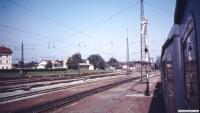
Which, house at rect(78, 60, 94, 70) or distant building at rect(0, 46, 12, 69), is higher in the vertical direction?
distant building at rect(0, 46, 12, 69)

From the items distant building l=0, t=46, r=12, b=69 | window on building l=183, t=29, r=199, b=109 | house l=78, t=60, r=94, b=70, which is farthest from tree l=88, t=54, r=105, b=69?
window on building l=183, t=29, r=199, b=109

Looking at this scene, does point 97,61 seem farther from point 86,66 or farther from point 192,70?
point 192,70

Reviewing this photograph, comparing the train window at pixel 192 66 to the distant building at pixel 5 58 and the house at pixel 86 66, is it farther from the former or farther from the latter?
the house at pixel 86 66

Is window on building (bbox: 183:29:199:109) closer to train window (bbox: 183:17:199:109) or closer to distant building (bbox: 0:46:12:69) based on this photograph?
train window (bbox: 183:17:199:109)

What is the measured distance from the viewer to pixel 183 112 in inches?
89.7

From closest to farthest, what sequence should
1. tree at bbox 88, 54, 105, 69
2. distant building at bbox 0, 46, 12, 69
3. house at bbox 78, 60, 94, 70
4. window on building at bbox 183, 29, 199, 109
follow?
window on building at bbox 183, 29, 199, 109
distant building at bbox 0, 46, 12, 69
house at bbox 78, 60, 94, 70
tree at bbox 88, 54, 105, 69

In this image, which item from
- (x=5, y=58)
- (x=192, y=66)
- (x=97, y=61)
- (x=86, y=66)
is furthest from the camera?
(x=97, y=61)

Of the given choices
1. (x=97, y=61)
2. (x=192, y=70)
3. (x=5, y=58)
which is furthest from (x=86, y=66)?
(x=192, y=70)

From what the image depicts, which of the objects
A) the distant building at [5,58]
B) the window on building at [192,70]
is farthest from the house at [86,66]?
the window on building at [192,70]

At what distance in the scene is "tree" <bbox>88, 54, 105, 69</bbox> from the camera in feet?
424

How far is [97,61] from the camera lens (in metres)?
135

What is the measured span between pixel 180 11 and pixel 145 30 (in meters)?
16.0

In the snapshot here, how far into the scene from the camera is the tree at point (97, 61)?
129375 mm

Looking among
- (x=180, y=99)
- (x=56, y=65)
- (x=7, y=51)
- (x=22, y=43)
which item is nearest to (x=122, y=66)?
(x=56, y=65)
